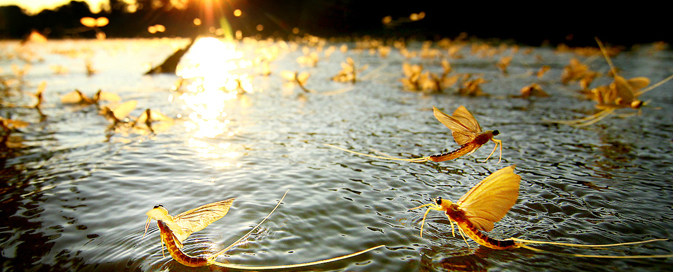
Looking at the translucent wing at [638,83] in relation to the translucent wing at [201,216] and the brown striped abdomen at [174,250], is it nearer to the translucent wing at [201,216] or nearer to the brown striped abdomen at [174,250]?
the translucent wing at [201,216]

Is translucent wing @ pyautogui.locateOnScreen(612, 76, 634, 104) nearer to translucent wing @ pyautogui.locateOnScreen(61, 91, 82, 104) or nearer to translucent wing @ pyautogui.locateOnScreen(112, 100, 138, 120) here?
translucent wing @ pyautogui.locateOnScreen(112, 100, 138, 120)

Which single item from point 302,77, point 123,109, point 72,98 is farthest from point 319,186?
point 72,98

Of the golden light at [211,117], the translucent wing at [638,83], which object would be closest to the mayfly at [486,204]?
the golden light at [211,117]

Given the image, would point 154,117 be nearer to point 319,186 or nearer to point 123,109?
point 123,109

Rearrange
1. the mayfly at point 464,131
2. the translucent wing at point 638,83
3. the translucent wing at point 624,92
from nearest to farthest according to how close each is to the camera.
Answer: the mayfly at point 464,131 → the translucent wing at point 624,92 → the translucent wing at point 638,83

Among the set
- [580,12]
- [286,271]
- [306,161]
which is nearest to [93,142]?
[306,161]

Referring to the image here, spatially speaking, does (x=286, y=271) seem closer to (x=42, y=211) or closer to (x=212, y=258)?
(x=212, y=258)

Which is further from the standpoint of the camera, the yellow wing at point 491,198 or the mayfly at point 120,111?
the mayfly at point 120,111

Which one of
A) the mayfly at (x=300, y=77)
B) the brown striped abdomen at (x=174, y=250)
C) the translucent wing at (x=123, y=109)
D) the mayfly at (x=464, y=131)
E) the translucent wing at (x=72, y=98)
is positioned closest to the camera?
the brown striped abdomen at (x=174, y=250)
